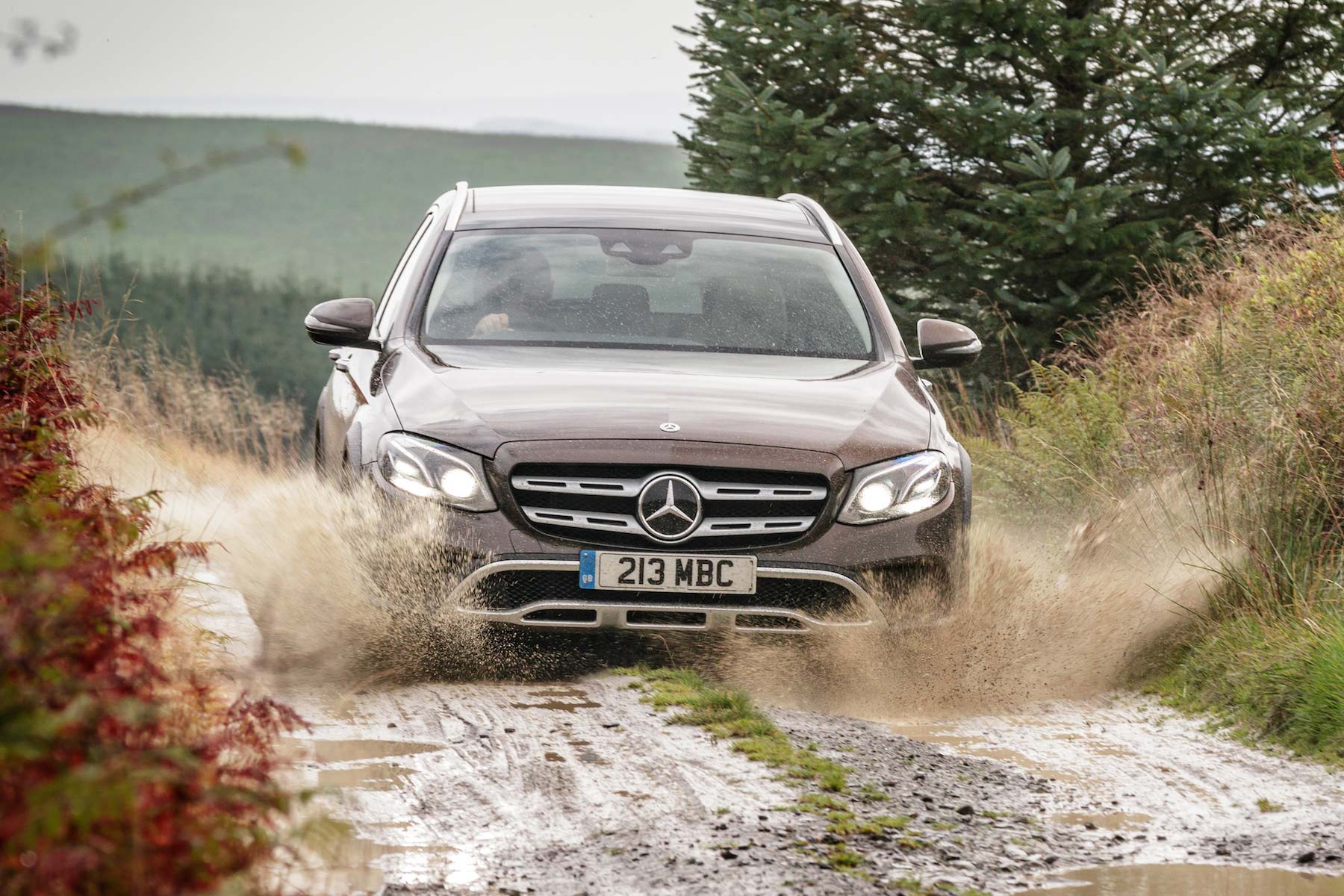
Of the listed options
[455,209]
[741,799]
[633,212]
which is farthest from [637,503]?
[455,209]

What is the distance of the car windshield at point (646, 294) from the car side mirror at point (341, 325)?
231 mm

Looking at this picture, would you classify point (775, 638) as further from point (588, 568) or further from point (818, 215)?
point (818, 215)

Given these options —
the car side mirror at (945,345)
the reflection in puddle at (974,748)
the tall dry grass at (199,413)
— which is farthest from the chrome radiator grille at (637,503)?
the tall dry grass at (199,413)

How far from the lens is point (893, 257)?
14.4 metres

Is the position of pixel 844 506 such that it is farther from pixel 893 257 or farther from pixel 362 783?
pixel 893 257

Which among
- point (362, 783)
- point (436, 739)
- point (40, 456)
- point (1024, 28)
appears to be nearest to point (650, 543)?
point (436, 739)

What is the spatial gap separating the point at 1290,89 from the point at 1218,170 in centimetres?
128

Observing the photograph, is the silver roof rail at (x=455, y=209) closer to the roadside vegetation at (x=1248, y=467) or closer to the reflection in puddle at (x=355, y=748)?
the reflection in puddle at (x=355, y=748)

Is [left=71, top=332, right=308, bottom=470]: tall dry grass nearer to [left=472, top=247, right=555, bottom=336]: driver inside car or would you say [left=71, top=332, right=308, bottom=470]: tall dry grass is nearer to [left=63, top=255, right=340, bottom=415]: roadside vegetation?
[left=472, top=247, right=555, bottom=336]: driver inside car

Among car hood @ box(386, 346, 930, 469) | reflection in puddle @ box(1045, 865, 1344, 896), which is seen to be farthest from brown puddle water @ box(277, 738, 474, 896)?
reflection in puddle @ box(1045, 865, 1344, 896)

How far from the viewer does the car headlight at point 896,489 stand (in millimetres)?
5566

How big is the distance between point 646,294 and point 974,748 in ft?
8.51

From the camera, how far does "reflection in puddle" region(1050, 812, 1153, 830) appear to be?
14.1 ft

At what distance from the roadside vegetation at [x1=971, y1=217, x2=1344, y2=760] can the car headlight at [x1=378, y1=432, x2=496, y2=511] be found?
2634 mm
